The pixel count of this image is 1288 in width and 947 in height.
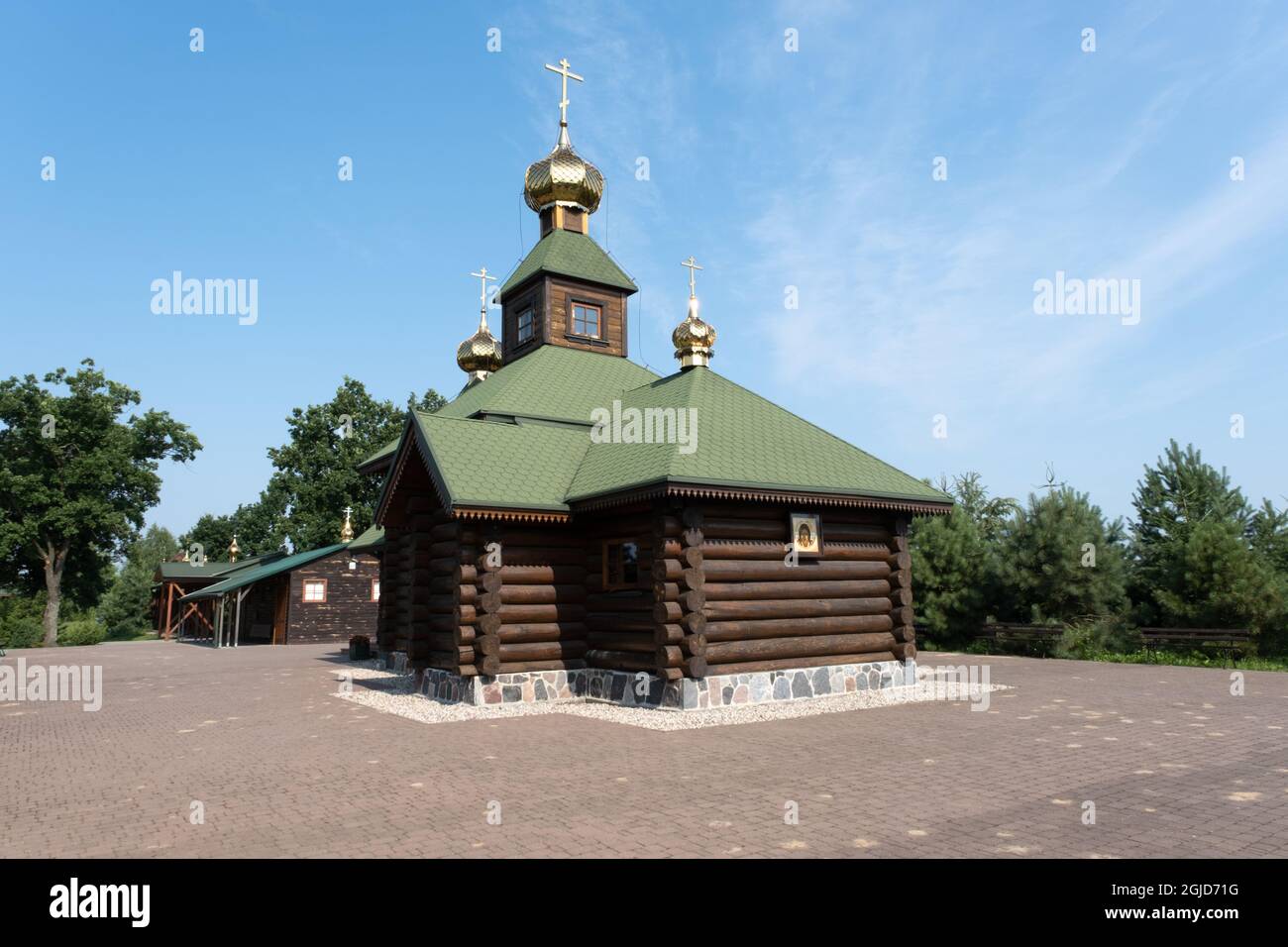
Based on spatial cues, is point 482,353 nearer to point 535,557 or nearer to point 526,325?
point 526,325

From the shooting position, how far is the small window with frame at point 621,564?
1591 cm

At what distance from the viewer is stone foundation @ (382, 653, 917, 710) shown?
47.9 ft

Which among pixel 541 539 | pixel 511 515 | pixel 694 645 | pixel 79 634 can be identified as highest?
pixel 511 515

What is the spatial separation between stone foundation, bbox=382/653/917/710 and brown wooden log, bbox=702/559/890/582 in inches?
68.5

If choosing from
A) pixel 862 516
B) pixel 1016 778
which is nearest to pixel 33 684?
pixel 862 516

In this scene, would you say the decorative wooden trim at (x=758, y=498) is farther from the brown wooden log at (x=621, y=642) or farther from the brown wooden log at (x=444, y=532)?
the brown wooden log at (x=444, y=532)

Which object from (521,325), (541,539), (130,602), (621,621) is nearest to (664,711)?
(621,621)

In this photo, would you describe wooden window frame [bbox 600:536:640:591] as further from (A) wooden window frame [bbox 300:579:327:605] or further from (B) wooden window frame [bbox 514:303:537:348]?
(A) wooden window frame [bbox 300:579:327:605]

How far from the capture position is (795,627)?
1603 centimetres

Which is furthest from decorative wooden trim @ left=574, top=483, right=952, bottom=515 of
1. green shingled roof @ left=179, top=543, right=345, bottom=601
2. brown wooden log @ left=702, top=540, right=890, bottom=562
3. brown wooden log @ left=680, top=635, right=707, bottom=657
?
green shingled roof @ left=179, top=543, right=345, bottom=601

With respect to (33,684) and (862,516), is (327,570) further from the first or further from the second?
(862,516)

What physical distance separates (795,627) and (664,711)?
3.34 m

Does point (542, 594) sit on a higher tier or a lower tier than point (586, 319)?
lower

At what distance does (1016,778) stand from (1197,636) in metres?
16.3
